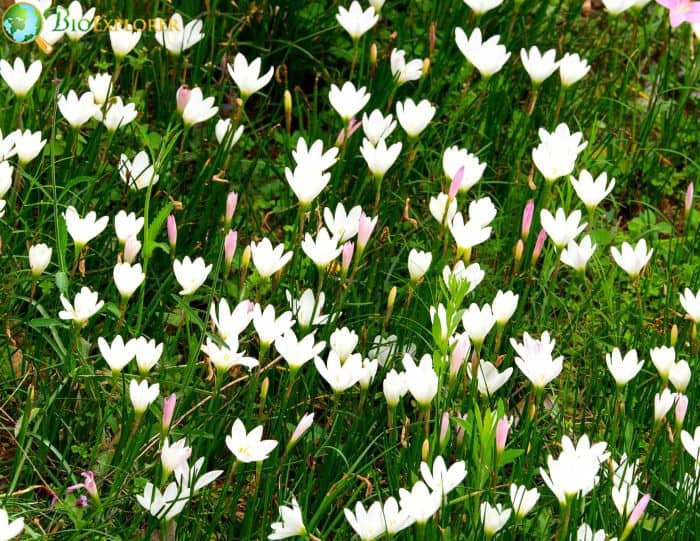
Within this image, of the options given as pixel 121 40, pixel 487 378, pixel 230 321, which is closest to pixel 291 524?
pixel 230 321

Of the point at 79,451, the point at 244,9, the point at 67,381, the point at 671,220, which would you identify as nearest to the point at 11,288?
the point at 67,381

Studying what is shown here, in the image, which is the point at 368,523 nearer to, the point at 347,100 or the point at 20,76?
the point at 347,100

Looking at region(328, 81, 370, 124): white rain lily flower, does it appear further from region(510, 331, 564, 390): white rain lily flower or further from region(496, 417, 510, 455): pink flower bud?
region(496, 417, 510, 455): pink flower bud

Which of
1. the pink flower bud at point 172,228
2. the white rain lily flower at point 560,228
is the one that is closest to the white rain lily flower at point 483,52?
the white rain lily flower at point 560,228

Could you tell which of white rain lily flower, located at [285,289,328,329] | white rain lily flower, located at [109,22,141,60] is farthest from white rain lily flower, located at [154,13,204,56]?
white rain lily flower, located at [285,289,328,329]

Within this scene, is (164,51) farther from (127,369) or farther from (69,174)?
(127,369)

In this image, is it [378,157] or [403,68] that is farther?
[403,68]
